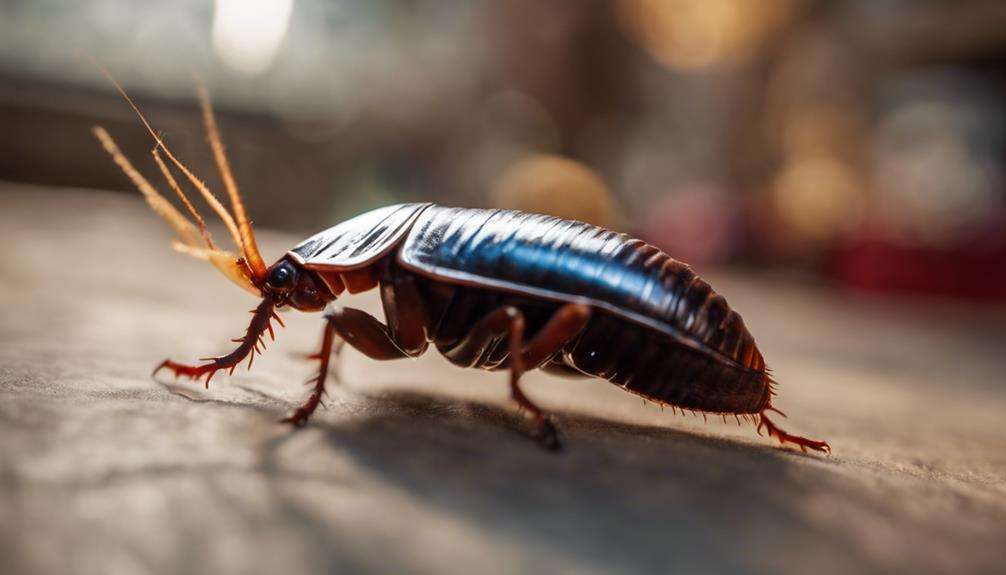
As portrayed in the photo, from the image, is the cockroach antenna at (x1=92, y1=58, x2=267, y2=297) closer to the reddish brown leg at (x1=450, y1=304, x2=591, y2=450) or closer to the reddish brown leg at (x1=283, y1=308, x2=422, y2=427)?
the reddish brown leg at (x1=283, y1=308, x2=422, y2=427)

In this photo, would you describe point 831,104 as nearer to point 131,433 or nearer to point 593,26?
point 593,26

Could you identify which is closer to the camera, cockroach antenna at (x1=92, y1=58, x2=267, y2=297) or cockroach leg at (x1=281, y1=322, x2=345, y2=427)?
cockroach leg at (x1=281, y1=322, x2=345, y2=427)

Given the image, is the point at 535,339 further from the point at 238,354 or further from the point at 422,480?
the point at 238,354

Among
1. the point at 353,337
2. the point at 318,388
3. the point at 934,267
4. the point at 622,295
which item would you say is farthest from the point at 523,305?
the point at 934,267

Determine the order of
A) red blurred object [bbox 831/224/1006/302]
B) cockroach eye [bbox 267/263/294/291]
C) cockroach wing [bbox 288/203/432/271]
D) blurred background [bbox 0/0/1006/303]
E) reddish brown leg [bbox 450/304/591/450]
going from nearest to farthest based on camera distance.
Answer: reddish brown leg [bbox 450/304/591/450], cockroach wing [bbox 288/203/432/271], cockroach eye [bbox 267/263/294/291], blurred background [bbox 0/0/1006/303], red blurred object [bbox 831/224/1006/302]

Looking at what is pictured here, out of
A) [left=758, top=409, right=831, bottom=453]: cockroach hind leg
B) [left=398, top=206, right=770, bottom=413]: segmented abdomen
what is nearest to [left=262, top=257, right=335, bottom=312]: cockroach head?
[left=398, top=206, right=770, bottom=413]: segmented abdomen

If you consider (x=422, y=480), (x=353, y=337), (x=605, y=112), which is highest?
(x=605, y=112)

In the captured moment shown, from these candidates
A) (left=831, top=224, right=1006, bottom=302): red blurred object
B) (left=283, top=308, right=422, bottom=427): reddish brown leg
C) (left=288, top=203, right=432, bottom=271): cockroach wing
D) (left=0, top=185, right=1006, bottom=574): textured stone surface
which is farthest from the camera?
(left=831, top=224, right=1006, bottom=302): red blurred object
